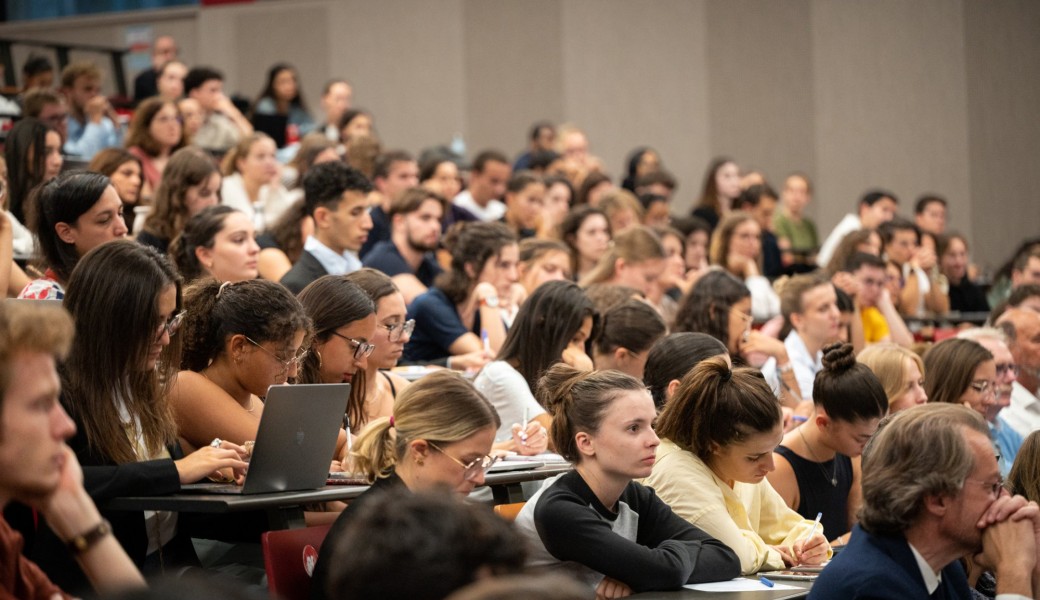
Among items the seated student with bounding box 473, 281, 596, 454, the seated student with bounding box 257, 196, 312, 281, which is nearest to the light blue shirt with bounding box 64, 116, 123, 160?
the seated student with bounding box 257, 196, 312, 281

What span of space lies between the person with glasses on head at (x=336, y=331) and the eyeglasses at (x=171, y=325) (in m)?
0.69

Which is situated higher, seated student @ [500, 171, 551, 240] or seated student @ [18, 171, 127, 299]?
seated student @ [18, 171, 127, 299]

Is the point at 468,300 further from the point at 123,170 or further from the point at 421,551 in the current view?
the point at 421,551

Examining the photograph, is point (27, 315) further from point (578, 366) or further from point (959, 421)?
point (578, 366)

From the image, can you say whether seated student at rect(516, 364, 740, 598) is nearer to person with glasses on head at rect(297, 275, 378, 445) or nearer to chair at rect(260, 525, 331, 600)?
chair at rect(260, 525, 331, 600)

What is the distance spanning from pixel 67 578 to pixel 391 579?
157cm

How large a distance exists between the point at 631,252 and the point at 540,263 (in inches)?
20.8

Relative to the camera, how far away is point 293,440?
10.5ft

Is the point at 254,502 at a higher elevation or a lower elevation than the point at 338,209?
lower

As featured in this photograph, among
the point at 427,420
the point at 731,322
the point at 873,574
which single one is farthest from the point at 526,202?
the point at 873,574

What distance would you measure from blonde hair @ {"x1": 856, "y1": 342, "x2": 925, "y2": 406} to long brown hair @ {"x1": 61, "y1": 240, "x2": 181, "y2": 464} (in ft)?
8.70

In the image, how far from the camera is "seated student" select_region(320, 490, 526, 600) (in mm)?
1599

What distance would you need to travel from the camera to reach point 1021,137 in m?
13.1

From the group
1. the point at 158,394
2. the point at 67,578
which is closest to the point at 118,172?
the point at 158,394
